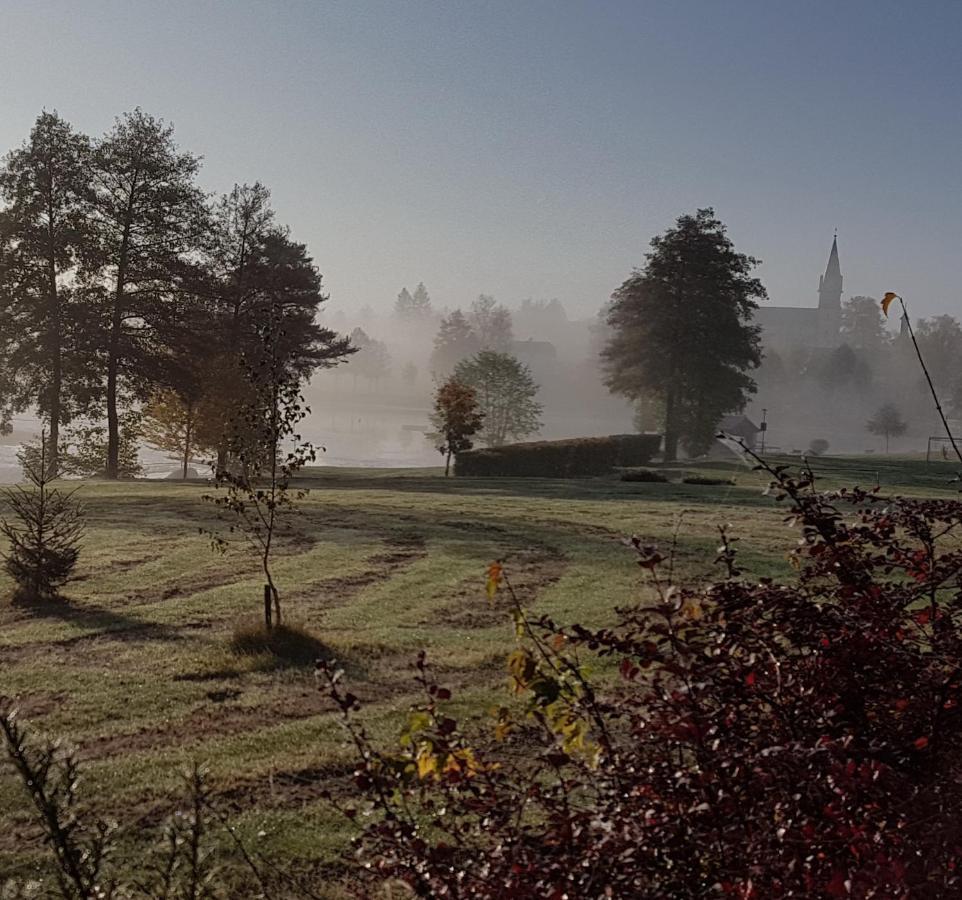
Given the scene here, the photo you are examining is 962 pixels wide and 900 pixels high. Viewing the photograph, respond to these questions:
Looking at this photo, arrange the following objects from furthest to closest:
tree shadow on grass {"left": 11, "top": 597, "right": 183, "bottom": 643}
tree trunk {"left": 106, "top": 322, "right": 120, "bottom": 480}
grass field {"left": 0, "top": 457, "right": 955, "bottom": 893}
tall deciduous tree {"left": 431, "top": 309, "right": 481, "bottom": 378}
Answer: tall deciduous tree {"left": 431, "top": 309, "right": 481, "bottom": 378} → tree trunk {"left": 106, "top": 322, "right": 120, "bottom": 480} → tree shadow on grass {"left": 11, "top": 597, "right": 183, "bottom": 643} → grass field {"left": 0, "top": 457, "right": 955, "bottom": 893}

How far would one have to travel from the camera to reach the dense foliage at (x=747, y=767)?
2.63 metres

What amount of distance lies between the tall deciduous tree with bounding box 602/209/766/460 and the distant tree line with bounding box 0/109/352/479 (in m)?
20.5

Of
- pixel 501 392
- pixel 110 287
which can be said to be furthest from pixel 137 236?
pixel 501 392

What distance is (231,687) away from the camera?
8391 mm

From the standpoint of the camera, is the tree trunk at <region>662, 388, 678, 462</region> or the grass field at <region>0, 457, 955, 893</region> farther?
the tree trunk at <region>662, 388, 678, 462</region>

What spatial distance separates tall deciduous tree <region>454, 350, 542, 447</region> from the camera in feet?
234

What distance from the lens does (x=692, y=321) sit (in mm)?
44969

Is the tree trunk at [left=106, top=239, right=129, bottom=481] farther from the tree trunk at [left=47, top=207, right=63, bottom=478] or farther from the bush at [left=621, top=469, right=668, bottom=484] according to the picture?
the bush at [left=621, top=469, right=668, bottom=484]

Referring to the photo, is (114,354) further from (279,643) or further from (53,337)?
(279,643)

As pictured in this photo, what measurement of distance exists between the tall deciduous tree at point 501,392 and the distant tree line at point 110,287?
3651cm

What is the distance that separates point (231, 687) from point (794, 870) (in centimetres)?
676

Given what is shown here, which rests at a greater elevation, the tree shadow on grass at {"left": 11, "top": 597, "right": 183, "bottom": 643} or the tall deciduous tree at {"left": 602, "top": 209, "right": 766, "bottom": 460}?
the tall deciduous tree at {"left": 602, "top": 209, "right": 766, "bottom": 460}

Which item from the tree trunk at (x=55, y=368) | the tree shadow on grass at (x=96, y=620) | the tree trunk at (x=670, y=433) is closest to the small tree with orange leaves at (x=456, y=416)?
the tree trunk at (x=55, y=368)

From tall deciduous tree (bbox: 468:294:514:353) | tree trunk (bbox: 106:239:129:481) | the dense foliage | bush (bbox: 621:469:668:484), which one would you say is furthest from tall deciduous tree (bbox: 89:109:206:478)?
tall deciduous tree (bbox: 468:294:514:353)
